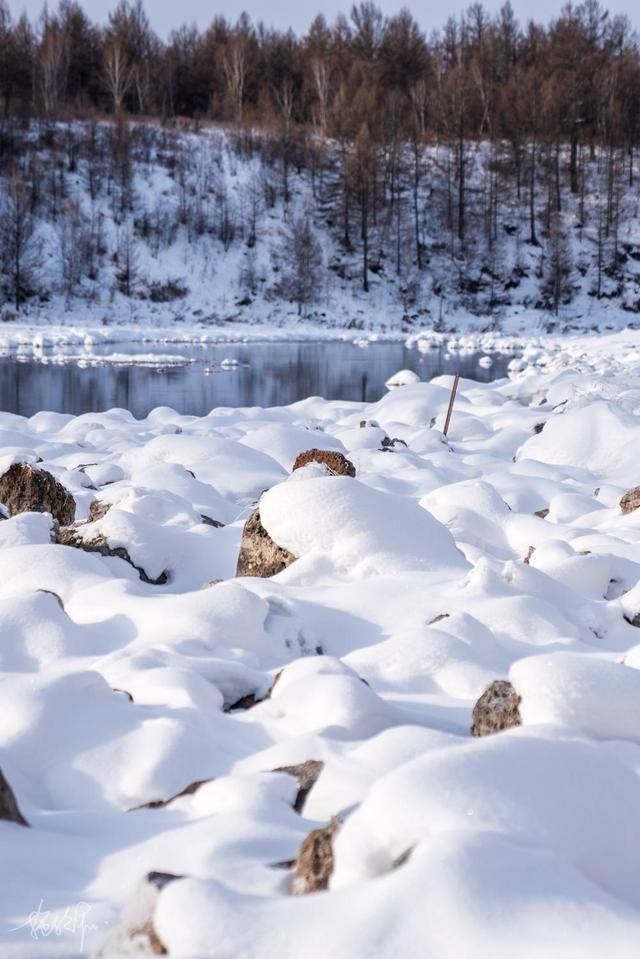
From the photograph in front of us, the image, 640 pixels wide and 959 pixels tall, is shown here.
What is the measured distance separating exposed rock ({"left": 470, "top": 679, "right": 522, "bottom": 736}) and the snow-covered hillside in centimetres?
3009

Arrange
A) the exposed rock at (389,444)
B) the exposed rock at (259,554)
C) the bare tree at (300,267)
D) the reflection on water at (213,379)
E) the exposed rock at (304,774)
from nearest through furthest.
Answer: the exposed rock at (304,774), the exposed rock at (259,554), the exposed rock at (389,444), the reflection on water at (213,379), the bare tree at (300,267)

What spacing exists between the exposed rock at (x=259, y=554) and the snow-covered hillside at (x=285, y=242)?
28297 millimetres

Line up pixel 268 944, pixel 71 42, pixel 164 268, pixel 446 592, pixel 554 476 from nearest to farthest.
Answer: pixel 268 944 < pixel 446 592 < pixel 554 476 < pixel 164 268 < pixel 71 42

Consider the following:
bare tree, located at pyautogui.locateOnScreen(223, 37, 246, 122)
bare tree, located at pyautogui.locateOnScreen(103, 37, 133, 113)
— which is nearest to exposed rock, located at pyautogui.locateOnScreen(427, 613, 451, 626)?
bare tree, located at pyautogui.locateOnScreen(103, 37, 133, 113)

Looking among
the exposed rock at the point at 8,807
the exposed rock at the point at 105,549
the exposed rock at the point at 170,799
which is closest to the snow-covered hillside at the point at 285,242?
the exposed rock at the point at 105,549

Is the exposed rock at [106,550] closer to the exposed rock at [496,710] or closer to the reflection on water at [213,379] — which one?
the exposed rock at [496,710]

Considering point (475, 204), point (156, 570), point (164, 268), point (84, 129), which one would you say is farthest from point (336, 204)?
point (156, 570)

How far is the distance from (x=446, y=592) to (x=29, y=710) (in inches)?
63.3

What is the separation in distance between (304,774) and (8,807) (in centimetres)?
59

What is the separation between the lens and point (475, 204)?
41.2 m

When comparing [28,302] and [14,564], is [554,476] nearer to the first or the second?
[14,564]

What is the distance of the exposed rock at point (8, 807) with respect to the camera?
5.70ft

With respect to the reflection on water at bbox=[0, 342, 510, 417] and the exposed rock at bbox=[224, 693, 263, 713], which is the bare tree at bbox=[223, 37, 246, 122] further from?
the exposed rock at bbox=[224, 693, 263, 713]

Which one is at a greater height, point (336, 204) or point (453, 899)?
point (336, 204)
